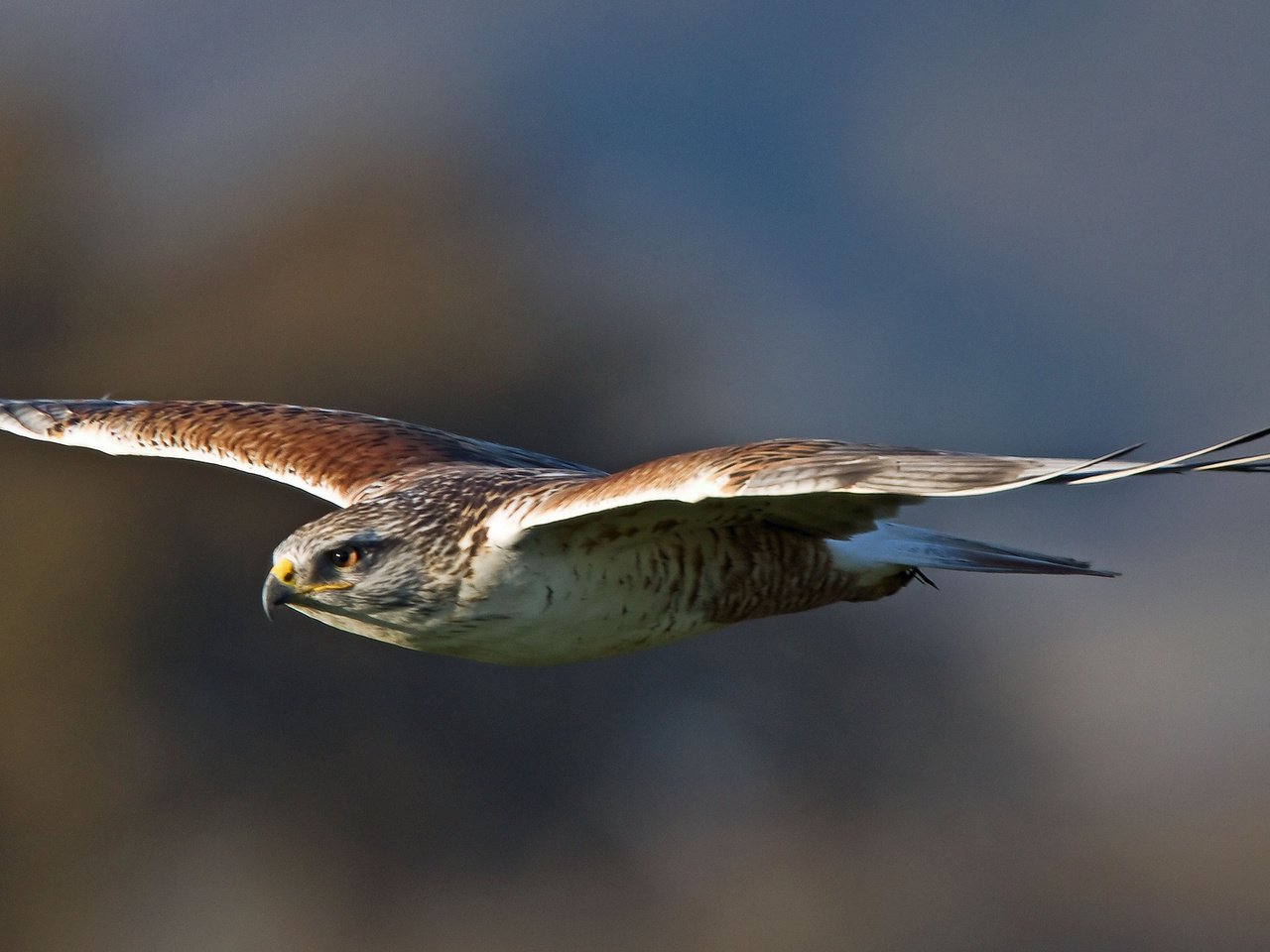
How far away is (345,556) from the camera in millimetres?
5637

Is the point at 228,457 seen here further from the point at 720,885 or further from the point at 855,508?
the point at 720,885

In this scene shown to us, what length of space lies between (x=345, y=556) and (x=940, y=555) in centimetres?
210

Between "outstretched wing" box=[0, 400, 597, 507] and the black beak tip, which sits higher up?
"outstretched wing" box=[0, 400, 597, 507]

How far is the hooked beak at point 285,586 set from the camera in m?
5.62

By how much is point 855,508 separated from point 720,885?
26.8 meters

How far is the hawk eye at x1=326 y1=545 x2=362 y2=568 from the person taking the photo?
18.5 ft

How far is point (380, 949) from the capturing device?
2980 centimetres

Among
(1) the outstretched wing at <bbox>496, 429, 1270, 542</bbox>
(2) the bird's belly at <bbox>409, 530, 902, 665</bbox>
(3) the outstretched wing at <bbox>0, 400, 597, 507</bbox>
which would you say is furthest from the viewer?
(3) the outstretched wing at <bbox>0, 400, 597, 507</bbox>

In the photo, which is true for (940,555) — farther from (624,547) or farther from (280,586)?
(280,586)

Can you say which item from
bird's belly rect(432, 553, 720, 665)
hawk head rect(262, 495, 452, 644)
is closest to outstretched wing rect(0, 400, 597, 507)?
hawk head rect(262, 495, 452, 644)

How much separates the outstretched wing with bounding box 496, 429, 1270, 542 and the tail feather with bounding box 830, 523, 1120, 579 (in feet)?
2.66

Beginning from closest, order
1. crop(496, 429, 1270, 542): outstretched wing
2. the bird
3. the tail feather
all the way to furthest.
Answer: crop(496, 429, 1270, 542): outstretched wing → the bird → the tail feather

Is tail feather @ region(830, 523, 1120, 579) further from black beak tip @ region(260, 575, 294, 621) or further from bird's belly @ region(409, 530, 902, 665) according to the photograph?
black beak tip @ region(260, 575, 294, 621)

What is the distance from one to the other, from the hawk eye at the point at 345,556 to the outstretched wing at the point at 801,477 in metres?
0.47
